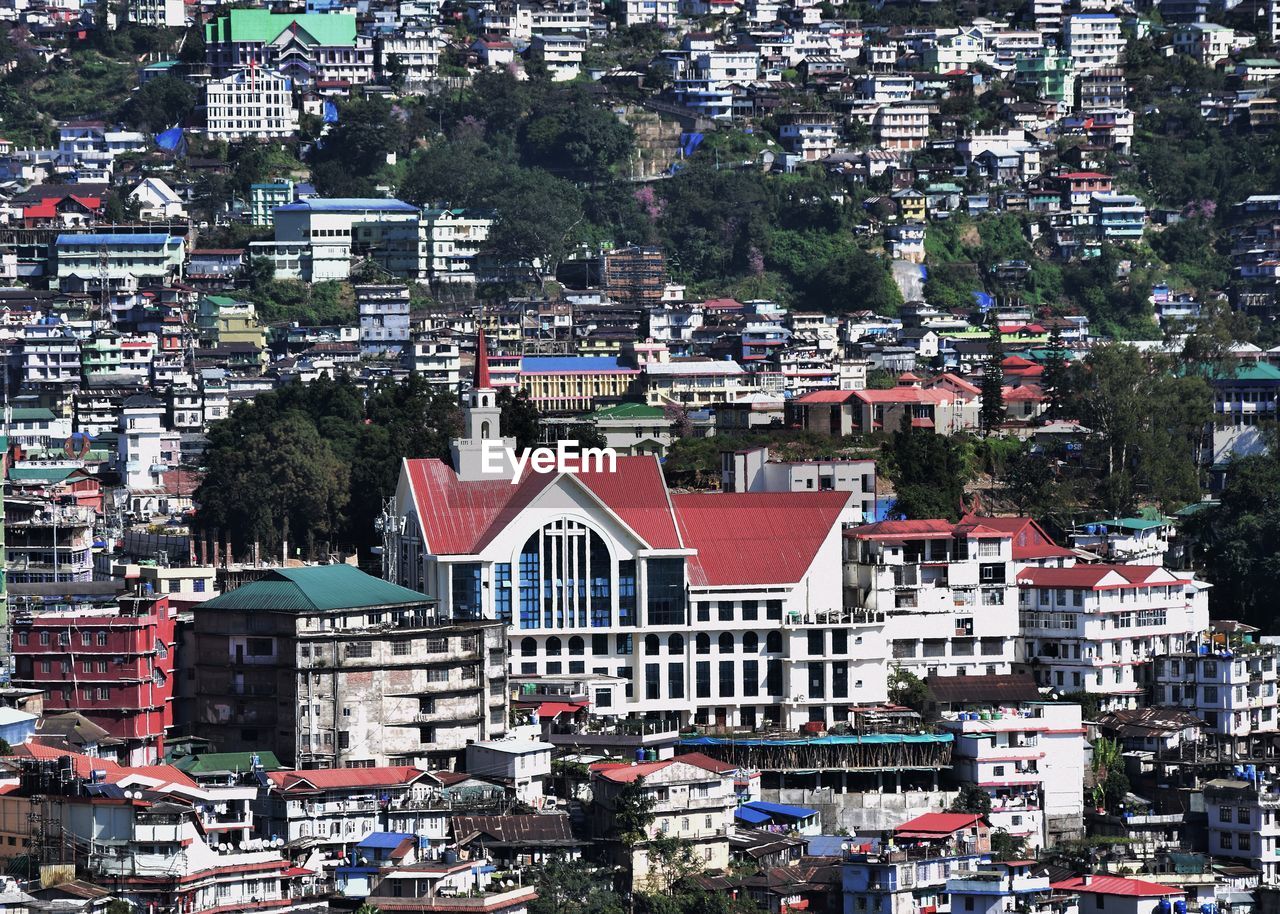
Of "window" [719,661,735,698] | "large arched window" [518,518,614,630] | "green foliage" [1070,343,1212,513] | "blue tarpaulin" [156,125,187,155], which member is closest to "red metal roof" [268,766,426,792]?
"large arched window" [518,518,614,630]

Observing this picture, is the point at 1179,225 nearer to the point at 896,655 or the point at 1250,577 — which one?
the point at 1250,577

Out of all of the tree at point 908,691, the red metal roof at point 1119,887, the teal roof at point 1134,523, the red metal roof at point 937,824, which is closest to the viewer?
the red metal roof at point 1119,887

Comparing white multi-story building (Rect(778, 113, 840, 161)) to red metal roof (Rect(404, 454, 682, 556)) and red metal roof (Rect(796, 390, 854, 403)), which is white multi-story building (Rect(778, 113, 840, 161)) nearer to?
red metal roof (Rect(796, 390, 854, 403))

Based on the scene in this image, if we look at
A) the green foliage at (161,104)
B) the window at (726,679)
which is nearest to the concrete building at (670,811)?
the window at (726,679)

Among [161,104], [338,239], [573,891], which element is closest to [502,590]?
[573,891]

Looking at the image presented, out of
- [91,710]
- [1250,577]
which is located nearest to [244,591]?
[91,710]

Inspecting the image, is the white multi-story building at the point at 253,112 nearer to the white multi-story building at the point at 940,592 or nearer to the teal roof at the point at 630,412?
the teal roof at the point at 630,412
